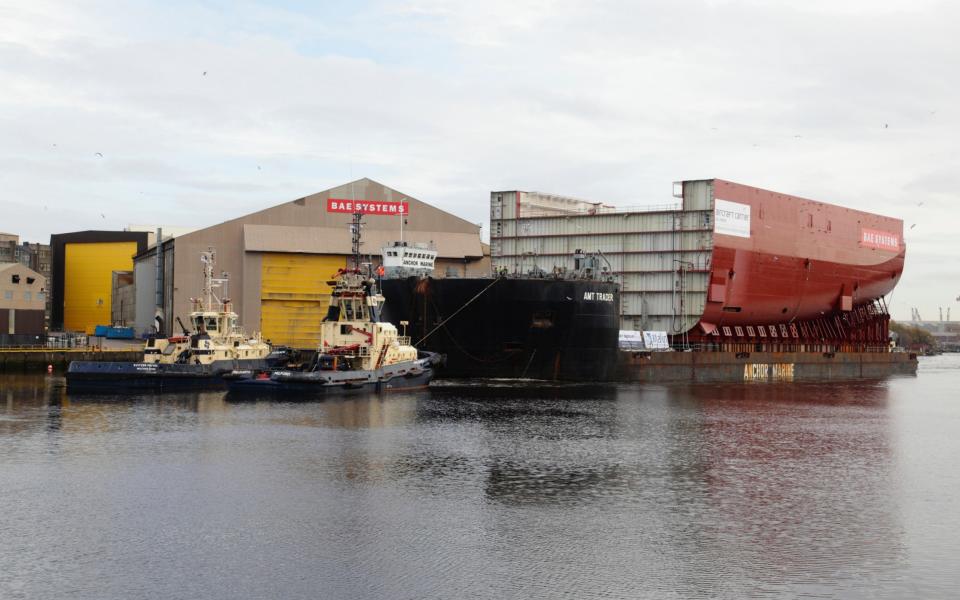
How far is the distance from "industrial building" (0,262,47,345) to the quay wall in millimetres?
46473

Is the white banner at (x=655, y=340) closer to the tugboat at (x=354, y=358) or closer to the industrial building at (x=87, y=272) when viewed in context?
the tugboat at (x=354, y=358)

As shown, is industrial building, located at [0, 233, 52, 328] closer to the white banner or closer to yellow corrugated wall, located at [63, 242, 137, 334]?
yellow corrugated wall, located at [63, 242, 137, 334]

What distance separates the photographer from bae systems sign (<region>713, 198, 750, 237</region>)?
60312mm

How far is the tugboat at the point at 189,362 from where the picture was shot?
47062 mm

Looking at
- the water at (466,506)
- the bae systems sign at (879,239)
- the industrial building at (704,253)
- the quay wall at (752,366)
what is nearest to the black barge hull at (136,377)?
the water at (466,506)

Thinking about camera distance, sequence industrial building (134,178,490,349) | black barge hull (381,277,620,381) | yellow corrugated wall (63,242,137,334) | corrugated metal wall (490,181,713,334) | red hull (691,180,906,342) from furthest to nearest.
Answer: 1. yellow corrugated wall (63,242,137,334)
2. industrial building (134,178,490,349)
3. red hull (691,180,906,342)
4. corrugated metal wall (490,181,713,334)
5. black barge hull (381,277,620,381)

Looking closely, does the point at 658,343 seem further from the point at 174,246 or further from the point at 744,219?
the point at 174,246

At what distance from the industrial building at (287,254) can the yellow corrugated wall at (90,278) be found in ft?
96.9

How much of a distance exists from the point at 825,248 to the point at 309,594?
63.2 meters

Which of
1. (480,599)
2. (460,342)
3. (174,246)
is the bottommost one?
(480,599)

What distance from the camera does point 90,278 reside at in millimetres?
102625

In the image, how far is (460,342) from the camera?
168 ft

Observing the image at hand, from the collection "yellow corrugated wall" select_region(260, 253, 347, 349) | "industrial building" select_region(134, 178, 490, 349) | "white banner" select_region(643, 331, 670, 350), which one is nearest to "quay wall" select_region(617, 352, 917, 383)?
"white banner" select_region(643, 331, 670, 350)

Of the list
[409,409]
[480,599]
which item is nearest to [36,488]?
[480,599]
